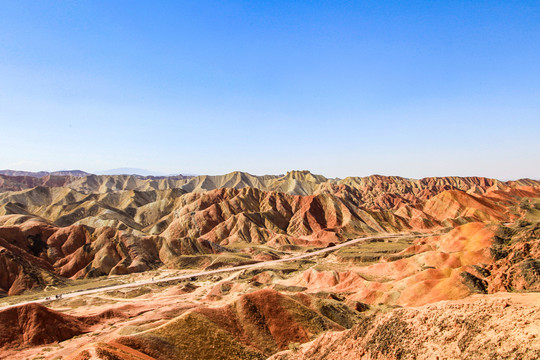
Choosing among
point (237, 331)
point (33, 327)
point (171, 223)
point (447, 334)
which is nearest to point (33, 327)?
point (33, 327)

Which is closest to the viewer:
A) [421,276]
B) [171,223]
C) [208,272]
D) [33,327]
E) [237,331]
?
[237,331]

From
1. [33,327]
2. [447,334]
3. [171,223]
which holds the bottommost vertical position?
[33,327]

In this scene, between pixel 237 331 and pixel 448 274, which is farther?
pixel 448 274

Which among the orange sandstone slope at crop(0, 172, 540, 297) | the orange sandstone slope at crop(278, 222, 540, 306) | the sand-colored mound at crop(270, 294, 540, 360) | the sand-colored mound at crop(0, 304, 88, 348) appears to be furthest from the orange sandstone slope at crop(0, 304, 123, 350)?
the orange sandstone slope at crop(278, 222, 540, 306)

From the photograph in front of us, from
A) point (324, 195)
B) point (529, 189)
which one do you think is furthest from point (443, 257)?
point (529, 189)

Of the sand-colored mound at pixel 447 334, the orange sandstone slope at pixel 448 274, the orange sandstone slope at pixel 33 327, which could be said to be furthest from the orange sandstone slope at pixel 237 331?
the orange sandstone slope at pixel 33 327

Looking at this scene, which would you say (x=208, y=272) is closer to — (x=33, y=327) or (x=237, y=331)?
(x=33, y=327)

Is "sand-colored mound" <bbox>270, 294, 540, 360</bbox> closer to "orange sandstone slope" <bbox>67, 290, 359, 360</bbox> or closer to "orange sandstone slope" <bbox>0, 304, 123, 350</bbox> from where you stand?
"orange sandstone slope" <bbox>67, 290, 359, 360</bbox>

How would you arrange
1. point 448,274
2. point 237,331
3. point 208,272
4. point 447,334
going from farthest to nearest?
point 208,272 → point 448,274 → point 237,331 → point 447,334

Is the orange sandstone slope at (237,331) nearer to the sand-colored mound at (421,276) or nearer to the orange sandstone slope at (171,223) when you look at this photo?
the sand-colored mound at (421,276)
